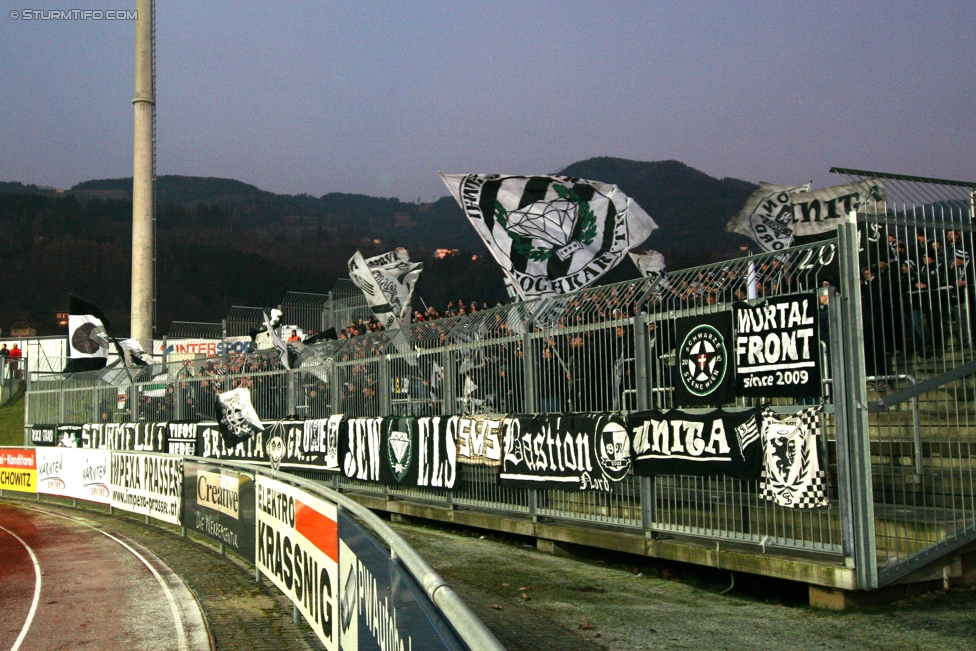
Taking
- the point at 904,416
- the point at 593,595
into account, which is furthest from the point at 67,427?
the point at 904,416

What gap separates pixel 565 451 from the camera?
12.3 m

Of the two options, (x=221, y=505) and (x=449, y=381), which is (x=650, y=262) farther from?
(x=221, y=505)

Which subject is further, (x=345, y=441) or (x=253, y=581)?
(x=345, y=441)

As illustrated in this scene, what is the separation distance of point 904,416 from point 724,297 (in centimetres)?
201

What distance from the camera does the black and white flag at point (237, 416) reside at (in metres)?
15.6

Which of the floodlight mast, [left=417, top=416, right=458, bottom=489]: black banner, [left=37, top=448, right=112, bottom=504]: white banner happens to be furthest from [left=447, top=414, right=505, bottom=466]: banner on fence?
the floodlight mast

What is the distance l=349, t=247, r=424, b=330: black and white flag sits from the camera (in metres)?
21.3

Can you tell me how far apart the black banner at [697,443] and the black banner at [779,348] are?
0.33m

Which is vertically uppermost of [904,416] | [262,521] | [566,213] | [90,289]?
[90,289]

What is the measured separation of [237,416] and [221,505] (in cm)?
240

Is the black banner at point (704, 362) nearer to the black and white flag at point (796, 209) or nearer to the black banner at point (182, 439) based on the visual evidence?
the black and white flag at point (796, 209)

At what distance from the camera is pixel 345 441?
1808cm

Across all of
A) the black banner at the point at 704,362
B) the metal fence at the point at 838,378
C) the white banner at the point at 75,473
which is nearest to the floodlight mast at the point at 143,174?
the white banner at the point at 75,473

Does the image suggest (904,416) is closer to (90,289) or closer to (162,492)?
(162,492)
